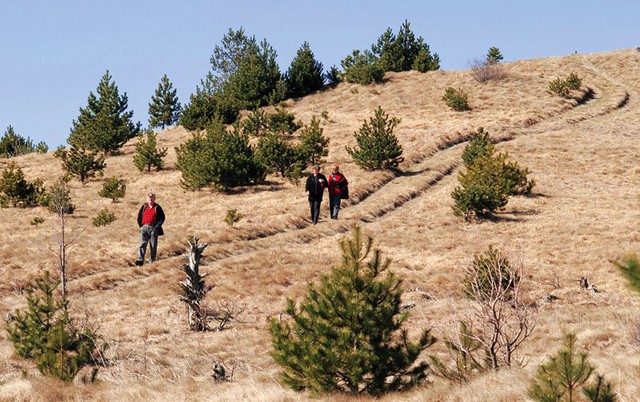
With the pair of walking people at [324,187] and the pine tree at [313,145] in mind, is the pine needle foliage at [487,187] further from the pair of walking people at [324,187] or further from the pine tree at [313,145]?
the pine tree at [313,145]

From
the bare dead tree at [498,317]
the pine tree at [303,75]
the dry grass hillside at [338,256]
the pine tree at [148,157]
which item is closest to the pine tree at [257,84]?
the pine tree at [303,75]

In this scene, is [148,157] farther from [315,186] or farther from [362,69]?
[362,69]

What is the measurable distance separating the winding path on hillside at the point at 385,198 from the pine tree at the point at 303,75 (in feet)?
72.3

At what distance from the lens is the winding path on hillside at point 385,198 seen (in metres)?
18.5

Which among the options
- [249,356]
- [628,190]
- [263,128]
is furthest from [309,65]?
[249,356]


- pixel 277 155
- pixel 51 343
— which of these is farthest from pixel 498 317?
pixel 277 155

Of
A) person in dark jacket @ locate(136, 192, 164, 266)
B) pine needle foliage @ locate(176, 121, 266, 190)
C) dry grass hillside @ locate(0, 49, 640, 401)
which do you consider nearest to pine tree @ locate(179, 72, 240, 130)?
dry grass hillside @ locate(0, 49, 640, 401)

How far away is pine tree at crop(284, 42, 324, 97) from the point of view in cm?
5662

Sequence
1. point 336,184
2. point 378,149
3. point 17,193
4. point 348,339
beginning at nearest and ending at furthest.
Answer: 1. point 348,339
2. point 336,184
3. point 17,193
4. point 378,149

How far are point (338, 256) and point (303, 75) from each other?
39164mm

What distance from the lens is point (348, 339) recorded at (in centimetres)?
782

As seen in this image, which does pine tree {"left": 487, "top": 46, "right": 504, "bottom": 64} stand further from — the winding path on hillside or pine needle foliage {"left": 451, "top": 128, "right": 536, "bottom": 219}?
pine needle foliage {"left": 451, "top": 128, "right": 536, "bottom": 219}

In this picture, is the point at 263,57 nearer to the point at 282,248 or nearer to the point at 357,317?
the point at 282,248

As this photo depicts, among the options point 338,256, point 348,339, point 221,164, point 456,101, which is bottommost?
point 338,256
